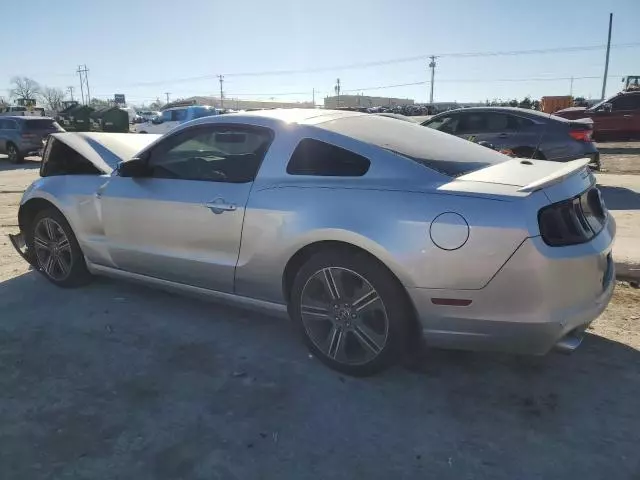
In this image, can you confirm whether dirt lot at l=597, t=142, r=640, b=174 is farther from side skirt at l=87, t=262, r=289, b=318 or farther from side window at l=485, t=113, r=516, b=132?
side skirt at l=87, t=262, r=289, b=318

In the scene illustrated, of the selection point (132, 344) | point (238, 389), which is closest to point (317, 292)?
point (238, 389)

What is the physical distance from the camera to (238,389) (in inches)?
117

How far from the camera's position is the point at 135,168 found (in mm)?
3809

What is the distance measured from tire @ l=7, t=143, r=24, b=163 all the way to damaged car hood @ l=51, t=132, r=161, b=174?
1586cm

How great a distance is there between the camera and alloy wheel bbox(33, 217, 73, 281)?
4.55 metres

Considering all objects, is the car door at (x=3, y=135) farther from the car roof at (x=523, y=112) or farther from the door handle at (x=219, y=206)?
the door handle at (x=219, y=206)

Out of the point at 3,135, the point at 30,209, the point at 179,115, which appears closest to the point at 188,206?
the point at 30,209

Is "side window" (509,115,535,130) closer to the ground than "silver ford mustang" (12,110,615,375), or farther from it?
farther from it

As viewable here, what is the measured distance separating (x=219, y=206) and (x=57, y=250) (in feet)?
6.85

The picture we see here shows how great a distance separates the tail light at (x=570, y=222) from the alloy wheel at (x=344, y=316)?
3.05 ft

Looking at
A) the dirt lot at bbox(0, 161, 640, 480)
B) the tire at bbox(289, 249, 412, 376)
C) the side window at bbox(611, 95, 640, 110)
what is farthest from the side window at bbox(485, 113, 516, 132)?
the side window at bbox(611, 95, 640, 110)

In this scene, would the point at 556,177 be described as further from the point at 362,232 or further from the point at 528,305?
the point at 362,232

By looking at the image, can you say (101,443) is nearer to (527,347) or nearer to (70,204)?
(527,347)

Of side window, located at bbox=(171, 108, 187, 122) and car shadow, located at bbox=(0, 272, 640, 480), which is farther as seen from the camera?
side window, located at bbox=(171, 108, 187, 122)
